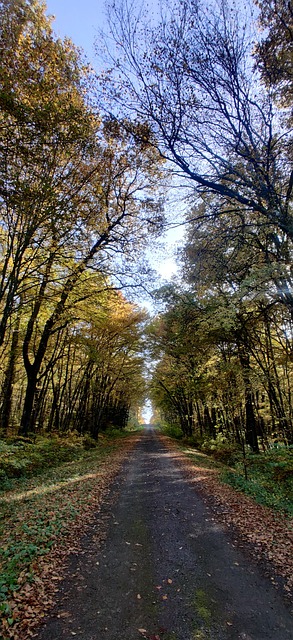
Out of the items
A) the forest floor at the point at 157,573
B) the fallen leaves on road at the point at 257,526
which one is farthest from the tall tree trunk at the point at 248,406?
the forest floor at the point at 157,573

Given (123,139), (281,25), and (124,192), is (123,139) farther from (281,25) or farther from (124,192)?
(281,25)

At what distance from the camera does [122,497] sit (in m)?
8.43

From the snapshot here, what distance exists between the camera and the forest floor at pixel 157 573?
11.5 feet

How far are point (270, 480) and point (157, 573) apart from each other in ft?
24.1

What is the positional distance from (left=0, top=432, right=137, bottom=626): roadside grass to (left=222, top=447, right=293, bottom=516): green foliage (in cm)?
463

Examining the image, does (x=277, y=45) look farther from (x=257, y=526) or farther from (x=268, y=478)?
(x=268, y=478)

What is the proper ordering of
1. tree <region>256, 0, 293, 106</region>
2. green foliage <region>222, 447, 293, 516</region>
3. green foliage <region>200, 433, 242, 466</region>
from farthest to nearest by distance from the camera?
green foliage <region>200, 433, 242, 466</region>
green foliage <region>222, 447, 293, 516</region>
tree <region>256, 0, 293, 106</region>

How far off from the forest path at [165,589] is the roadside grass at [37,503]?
611 millimetres

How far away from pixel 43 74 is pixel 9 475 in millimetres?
11561

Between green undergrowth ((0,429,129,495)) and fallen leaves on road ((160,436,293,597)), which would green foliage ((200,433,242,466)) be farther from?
green undergrowth ((0,429,129,495))

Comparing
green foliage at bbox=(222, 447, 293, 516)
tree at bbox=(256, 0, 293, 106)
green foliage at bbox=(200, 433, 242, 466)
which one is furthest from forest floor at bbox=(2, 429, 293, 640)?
tree at bbox=(256, 0, 293, 106)

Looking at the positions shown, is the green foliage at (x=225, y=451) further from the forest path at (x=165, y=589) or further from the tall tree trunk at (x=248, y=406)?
the forest path at (x=165, y=589)

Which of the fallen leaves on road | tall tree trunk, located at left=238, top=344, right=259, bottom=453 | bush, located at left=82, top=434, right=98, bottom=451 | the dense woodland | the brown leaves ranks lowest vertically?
the fallen leaves on road

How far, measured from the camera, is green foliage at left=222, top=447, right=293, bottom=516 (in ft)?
27.7
